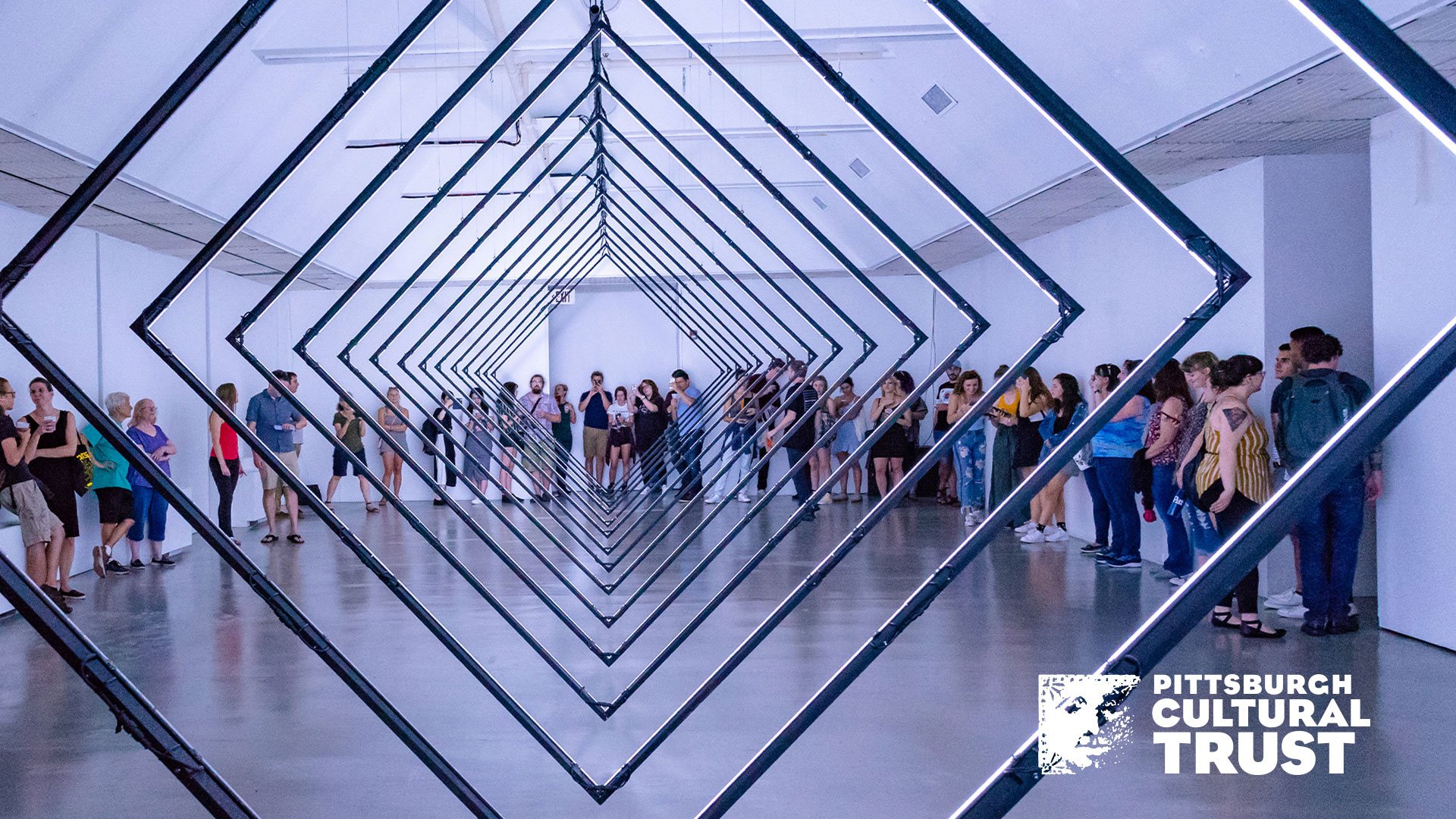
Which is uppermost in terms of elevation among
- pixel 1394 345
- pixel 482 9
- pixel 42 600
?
pixel 482 9

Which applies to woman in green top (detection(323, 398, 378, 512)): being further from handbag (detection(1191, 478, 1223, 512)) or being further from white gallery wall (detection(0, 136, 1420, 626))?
handbag (detection(1191, 478, 1223, 512))

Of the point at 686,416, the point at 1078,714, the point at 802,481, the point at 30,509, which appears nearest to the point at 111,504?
the point at 30,509

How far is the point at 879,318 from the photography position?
14.7 metres

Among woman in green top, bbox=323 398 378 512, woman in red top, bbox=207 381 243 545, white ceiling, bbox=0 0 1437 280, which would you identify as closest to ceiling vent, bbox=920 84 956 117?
white ceiling, bbox=0 0 1437 280

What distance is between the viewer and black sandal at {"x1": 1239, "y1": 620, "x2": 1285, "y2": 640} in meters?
5.68

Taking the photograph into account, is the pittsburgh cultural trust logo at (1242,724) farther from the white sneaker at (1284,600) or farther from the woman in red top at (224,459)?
the woman in red top at (224,459)

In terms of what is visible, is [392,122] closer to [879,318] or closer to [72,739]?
[72,739]

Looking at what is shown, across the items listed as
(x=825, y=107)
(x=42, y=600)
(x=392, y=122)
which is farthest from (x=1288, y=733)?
(x=392, y=122)

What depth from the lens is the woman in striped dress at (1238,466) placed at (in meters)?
5.69

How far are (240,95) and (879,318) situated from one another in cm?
902

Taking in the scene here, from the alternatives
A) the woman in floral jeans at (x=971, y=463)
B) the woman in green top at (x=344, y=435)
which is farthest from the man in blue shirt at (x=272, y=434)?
the woman in floral jeans at (x=971, y=463)

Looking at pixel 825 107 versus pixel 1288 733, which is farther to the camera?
pixel 825 107

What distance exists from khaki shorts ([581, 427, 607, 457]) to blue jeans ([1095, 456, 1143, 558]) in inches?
305

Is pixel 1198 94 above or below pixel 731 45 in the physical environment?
below
